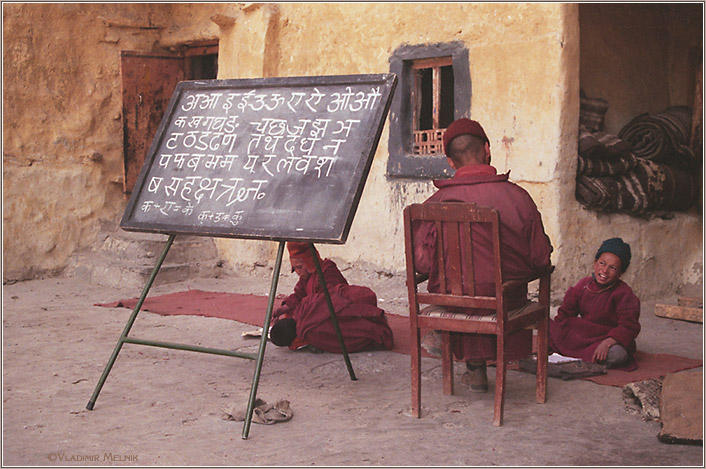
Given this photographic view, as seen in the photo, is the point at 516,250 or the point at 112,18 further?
the point at 112,18

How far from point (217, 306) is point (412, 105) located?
262cm

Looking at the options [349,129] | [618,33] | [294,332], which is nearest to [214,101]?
[349,129]

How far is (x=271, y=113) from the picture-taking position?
14.8 ft

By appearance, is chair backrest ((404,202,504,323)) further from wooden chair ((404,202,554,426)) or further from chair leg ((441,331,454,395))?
chair leg ((441,331,454,395))

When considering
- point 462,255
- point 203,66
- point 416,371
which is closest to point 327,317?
point 416,371

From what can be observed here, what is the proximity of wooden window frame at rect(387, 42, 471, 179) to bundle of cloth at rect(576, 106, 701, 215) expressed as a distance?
1.11 m

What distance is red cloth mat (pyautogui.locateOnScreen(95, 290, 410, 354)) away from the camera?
258 inches

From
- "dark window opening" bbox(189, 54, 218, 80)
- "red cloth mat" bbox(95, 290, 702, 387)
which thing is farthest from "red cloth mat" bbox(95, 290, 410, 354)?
"dark window opening" bbox(189, 54, 218, 80)

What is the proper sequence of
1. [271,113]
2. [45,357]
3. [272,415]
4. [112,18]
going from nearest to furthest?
[272,415] → [271,113] → [45,357] → [112,18]

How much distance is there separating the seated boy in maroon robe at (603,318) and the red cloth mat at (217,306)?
4.24 feet

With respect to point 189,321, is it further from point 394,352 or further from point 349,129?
point 349,129

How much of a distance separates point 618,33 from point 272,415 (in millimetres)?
5553

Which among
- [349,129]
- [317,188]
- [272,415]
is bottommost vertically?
[272,415]

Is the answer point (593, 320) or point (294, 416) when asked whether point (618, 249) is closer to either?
point (593, 320)
